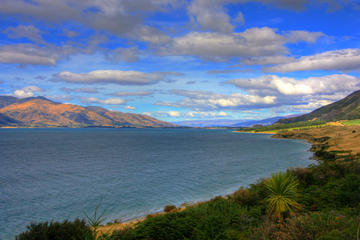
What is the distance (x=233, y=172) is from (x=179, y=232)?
3682cm

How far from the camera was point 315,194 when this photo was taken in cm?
1955

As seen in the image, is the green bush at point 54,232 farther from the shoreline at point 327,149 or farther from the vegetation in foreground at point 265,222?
the shoreline at point 327,149

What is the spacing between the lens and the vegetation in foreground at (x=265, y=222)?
968 cm

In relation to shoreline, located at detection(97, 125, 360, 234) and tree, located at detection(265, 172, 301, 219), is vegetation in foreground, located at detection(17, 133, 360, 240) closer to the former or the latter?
tree, located at detection(265, 172, 301, 219)

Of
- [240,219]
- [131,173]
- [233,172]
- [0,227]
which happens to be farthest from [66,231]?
[233,172]

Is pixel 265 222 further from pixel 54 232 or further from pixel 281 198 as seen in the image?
pixel 54 232

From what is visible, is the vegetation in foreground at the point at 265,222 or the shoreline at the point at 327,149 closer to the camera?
the vegetation in foreground at the point at 265,222

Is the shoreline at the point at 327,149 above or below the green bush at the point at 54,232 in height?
below

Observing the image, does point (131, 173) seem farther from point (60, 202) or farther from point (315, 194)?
point (315, 194)

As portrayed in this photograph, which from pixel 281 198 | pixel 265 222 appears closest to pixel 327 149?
pixel 281 198

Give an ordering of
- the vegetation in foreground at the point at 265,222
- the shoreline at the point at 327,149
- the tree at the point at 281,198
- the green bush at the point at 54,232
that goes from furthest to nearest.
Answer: the shoreline at the point at 327,149 < the tree at the point at 281,198 < the green bush at the point at 54,232 < the vegetation in foreground at the point at 265,222

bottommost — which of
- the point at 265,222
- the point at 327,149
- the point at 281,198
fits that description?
the point at 327,149

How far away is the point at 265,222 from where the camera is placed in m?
12.8

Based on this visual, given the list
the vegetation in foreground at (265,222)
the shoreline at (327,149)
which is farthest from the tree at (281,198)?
the shoreline at (327,149)
